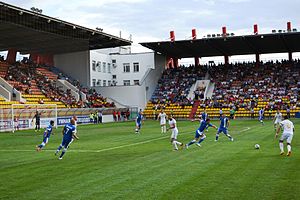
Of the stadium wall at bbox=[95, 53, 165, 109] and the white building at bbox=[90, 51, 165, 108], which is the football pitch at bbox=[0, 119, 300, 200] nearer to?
the stadium wall at bbox=[95, 53, 165, 109]

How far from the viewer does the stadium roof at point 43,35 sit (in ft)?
161

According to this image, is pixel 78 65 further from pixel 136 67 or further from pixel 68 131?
pixel 68 131

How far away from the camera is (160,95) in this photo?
74500 mm

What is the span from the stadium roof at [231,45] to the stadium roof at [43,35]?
357 inches

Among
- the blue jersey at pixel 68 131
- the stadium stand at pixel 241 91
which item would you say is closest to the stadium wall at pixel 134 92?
→ the stadium stand at pixel 241 91

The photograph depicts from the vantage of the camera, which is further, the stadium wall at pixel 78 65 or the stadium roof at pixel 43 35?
the stadium wall at pixel 78 65

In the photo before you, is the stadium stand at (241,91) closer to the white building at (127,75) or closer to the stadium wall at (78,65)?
the white building at (127,75)

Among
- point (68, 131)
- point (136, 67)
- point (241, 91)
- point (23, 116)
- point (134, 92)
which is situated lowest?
point (68, 131)

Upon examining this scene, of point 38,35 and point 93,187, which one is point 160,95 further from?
point 93,187

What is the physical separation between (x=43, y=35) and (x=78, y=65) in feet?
46.3

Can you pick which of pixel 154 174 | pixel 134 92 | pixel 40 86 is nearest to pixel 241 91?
pixel 134 92

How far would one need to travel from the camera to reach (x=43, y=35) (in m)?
56.8

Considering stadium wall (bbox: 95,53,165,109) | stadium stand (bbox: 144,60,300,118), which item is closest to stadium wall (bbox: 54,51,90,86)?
stadium wall (bbox: 95,53,165,109)

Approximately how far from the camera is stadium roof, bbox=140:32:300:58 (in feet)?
213
